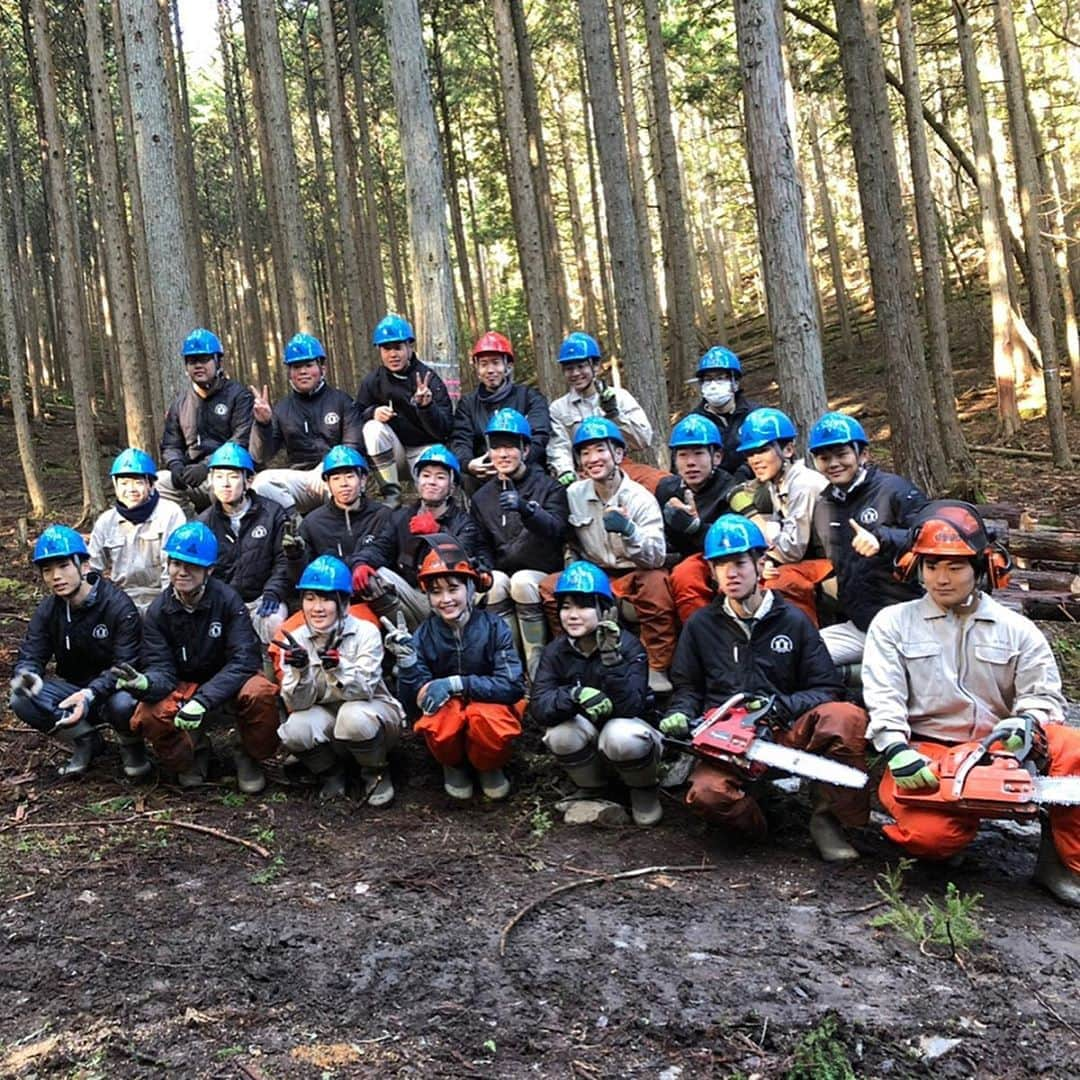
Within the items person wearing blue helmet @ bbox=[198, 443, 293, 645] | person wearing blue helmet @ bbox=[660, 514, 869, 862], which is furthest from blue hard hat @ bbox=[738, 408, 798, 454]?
person wearing blue helmet @ bbox=[198, 443, 293, 645]

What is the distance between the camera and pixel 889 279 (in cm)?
1041

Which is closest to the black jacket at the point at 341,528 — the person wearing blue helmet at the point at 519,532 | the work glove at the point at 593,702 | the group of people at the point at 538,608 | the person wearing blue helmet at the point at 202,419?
the group of people at the point at 538,608

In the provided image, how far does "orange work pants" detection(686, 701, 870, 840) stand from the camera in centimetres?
463

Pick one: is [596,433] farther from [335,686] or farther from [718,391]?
[335,686]

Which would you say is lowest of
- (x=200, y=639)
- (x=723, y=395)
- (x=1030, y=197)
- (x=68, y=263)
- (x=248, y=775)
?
(x=248, y=775)

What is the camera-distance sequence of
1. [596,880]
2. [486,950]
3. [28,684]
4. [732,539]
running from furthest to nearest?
1. [28,684]
2. [732,539]
3. [596,880]
4. [486,950]

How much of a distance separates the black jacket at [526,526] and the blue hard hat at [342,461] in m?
0.86

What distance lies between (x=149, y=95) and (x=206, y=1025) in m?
8.40

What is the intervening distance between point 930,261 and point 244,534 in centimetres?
1046

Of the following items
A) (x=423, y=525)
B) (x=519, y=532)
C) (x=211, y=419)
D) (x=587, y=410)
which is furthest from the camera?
(x=211, y=419)

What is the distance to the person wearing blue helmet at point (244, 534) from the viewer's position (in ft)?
21.4

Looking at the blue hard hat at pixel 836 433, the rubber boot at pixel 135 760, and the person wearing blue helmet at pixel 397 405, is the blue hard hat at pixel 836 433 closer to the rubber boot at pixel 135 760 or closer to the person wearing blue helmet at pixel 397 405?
the person wearing blue helmet at pixel 397 405

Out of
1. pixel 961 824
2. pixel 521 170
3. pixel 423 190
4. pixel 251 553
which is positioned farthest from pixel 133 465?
pixel 521 170

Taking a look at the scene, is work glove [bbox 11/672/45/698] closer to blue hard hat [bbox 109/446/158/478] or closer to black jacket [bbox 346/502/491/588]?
blue hard hat [bbox 109/446/158/478]
